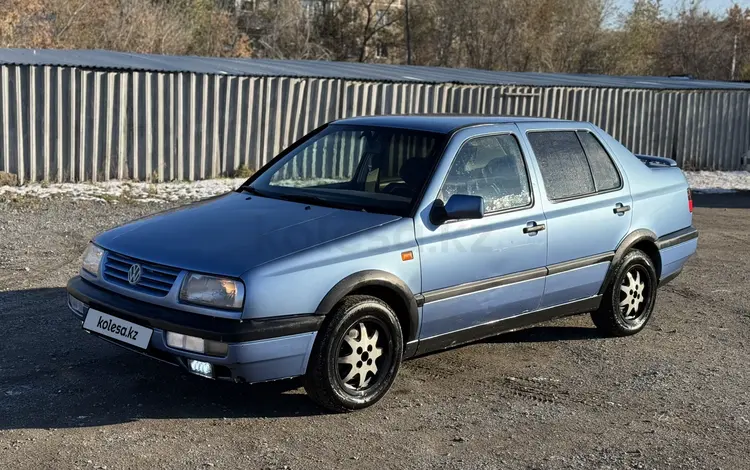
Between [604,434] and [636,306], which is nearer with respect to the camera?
[604,434]

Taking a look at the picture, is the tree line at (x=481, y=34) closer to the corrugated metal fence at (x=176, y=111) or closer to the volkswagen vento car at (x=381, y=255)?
the corrugated metal fence at (x=176, y=111)

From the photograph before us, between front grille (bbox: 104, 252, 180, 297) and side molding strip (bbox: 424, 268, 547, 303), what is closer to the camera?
front grille (bbox: 104, 252, 180, 297)

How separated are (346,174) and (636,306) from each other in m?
2.54

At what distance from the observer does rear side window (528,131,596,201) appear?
20.8 ft

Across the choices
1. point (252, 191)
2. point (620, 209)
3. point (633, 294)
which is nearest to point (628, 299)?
point (633, 294)

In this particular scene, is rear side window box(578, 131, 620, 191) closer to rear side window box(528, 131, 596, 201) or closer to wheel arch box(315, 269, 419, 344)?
rear side window box(528, 131, 596, 201)

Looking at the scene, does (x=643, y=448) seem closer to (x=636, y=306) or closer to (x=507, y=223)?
(x=507, y=223)

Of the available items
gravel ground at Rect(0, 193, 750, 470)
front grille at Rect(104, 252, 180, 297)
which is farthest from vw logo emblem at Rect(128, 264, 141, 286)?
gravel ground at Rect(0, 193, 750, 470)

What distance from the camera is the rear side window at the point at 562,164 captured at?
6328 mm

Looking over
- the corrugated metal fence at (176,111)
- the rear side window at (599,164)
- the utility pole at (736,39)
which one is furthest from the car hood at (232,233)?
the utility pole at (736,39)

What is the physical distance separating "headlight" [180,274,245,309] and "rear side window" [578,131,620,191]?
307 centimetres

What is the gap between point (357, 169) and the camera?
6023mm

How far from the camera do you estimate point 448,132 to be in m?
5.92

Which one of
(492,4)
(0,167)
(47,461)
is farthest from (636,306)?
(492,4)
